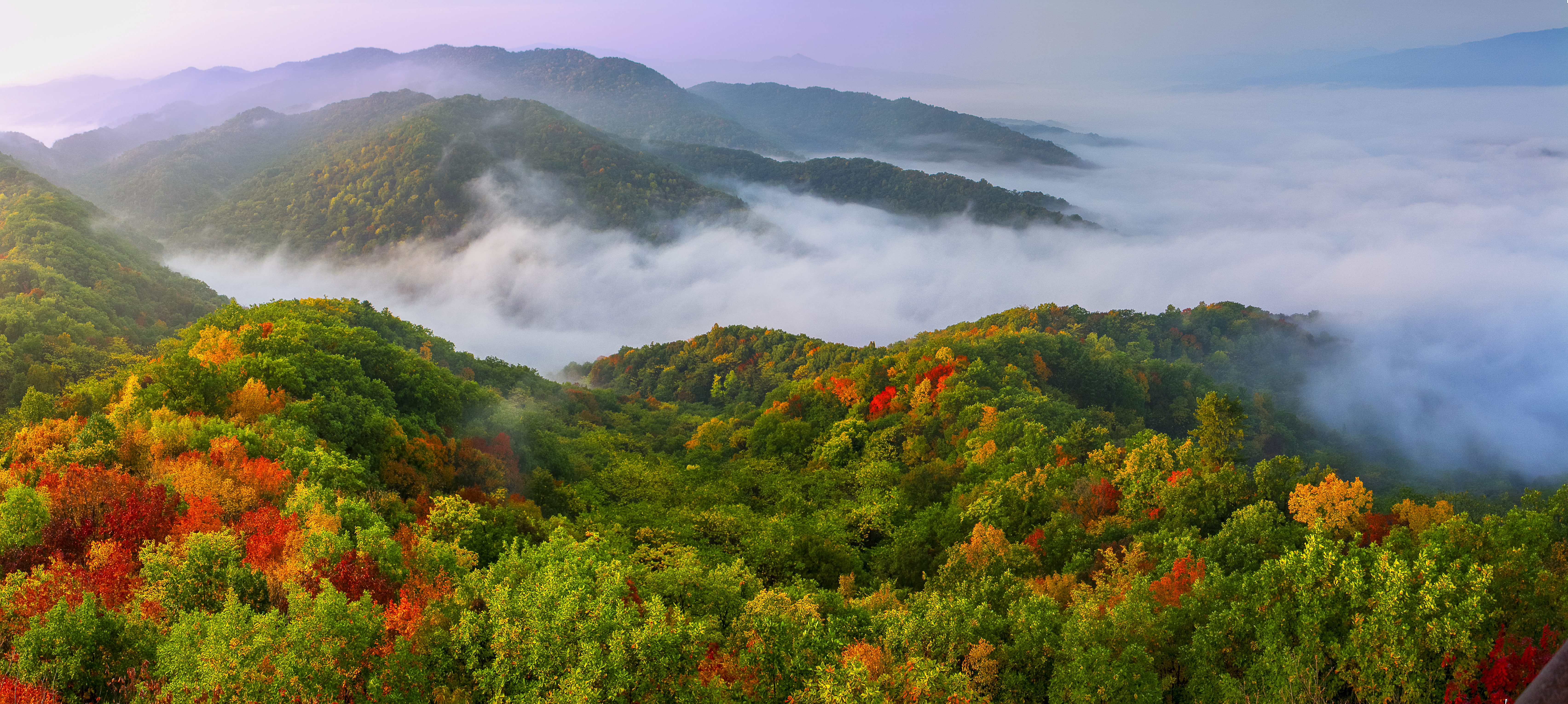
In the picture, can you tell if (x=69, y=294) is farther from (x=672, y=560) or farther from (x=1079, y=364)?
(x=1079, y=364)

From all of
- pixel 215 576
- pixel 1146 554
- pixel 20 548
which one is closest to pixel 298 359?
pixel 20 548

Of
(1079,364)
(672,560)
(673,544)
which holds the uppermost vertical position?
(672,560)

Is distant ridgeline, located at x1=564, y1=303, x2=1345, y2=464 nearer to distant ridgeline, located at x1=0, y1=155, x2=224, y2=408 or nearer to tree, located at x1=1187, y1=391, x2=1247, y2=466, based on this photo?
tree, located at x1=1187, y1=391, x2=1247, y2=466

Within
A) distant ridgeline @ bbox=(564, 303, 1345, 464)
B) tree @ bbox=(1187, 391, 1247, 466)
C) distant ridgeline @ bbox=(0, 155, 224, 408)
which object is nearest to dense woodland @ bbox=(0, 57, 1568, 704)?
tree @ bbox=(1187, 391, 1247, 466)

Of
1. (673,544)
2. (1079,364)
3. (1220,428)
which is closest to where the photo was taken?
(673,544)

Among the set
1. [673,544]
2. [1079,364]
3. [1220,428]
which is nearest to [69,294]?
[673,544]

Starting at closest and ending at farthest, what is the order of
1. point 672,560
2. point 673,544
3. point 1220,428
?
point 672,560, point 673,544, point 1220,428
